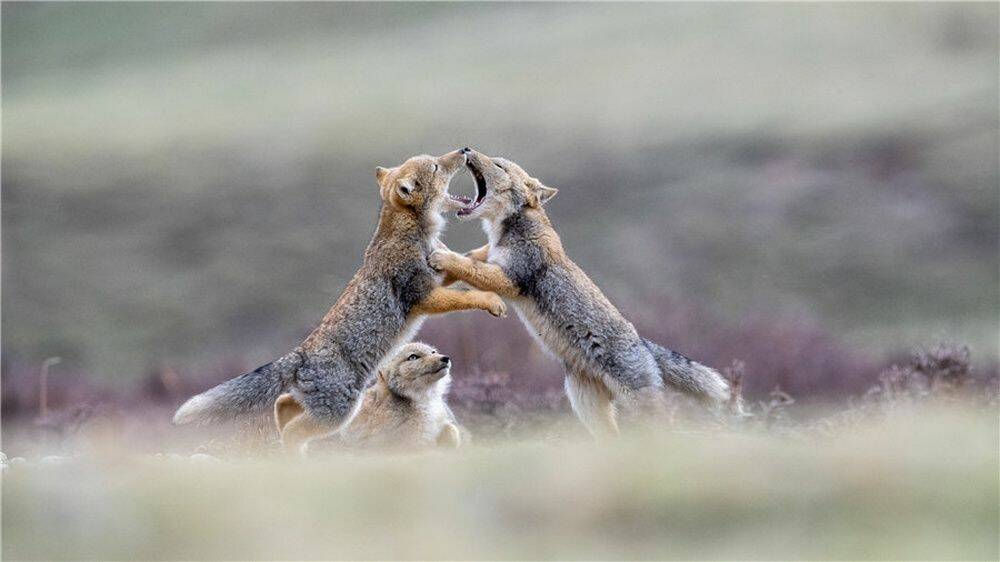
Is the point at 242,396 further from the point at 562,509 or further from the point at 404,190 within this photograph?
the point at 562,509

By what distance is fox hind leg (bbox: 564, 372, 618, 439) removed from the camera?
11.6 m

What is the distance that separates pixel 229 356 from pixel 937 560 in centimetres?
1598

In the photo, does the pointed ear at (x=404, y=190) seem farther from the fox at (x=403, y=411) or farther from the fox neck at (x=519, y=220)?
the fox at (x=403, y=411)

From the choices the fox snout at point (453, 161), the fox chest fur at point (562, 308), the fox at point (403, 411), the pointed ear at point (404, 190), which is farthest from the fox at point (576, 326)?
the fox at point (403, 411)

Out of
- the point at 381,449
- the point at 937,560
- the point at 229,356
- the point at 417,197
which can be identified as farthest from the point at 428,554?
the point at 229,356

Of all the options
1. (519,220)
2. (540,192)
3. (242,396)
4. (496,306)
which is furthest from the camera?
(540,192)

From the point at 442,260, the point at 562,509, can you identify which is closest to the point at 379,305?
the point at 442,260

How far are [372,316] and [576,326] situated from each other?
57.2 inches

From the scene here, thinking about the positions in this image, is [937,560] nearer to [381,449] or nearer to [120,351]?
[381,449]

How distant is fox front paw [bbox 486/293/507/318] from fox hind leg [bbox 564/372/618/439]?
0.73 meters

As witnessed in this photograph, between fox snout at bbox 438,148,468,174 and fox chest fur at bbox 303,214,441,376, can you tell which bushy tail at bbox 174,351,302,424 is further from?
fox snout at bbox 438,148,468,174

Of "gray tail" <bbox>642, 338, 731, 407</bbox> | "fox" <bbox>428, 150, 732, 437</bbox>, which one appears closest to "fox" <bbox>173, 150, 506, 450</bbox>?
"fox" <bbox>428, 150, 732, 437</bbox>

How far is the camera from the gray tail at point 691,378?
11.7 meters

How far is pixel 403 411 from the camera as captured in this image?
1150cm
